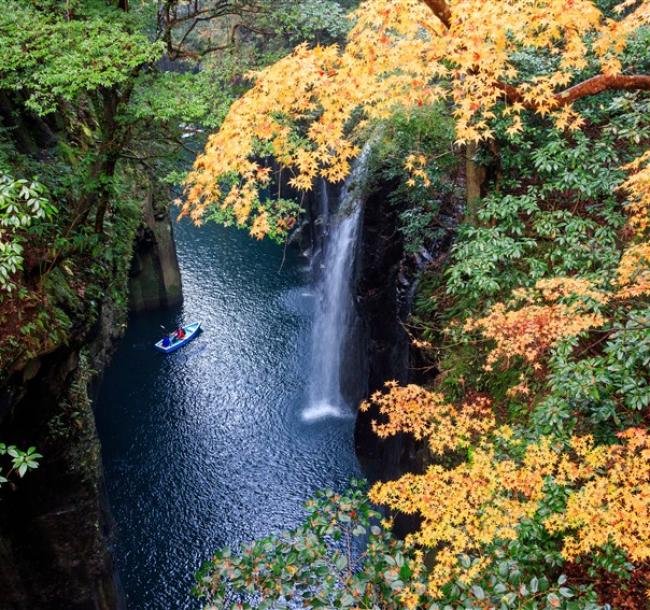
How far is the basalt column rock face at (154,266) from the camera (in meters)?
25.6

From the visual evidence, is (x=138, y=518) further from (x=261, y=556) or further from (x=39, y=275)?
(x=261, y=556)

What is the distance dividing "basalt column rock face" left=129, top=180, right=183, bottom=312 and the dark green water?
88 centimetres

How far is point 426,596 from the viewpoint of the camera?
6.33 m

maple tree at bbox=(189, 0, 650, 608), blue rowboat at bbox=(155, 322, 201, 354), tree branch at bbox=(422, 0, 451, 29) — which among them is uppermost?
tree branch at bbox=(422, 0, 451, 29)

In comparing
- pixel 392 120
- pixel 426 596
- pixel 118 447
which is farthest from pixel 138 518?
pixel 392 120

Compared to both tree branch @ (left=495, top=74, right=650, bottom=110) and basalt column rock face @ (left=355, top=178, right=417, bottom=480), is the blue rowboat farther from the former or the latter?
tree branch @ (left=495, top=74, right=650, bottom=110)

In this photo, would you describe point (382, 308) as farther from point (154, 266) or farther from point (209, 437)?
point (154, 266)

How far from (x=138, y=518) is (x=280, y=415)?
6.32m

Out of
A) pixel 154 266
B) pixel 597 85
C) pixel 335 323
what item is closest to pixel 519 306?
pixel 597 85

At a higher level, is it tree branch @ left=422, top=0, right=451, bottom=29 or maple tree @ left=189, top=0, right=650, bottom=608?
tree branch @ left=422, top=0, right=451, bottom=29

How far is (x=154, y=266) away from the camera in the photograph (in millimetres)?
26656

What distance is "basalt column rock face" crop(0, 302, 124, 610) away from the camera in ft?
33.1

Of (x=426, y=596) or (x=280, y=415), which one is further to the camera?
(x=280, y=415)

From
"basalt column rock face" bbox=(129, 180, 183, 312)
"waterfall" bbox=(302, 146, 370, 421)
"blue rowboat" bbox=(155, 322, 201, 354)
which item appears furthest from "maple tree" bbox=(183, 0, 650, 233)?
"basalt column rock face" bbox=(129, 180, 183, 312)
